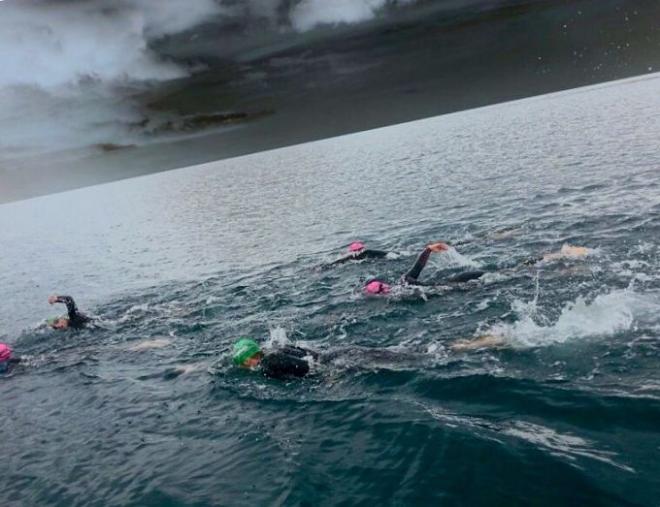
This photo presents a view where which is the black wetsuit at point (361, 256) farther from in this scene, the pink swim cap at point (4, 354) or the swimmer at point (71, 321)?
the pink swim cap at point (4, 354)

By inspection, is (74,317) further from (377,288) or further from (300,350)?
(377,288)

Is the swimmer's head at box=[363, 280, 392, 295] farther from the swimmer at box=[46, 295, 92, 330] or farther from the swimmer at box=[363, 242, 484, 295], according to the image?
the swimmer at box=[46, 295, 92, 330]

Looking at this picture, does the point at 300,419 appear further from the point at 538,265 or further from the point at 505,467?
the point at 538,265

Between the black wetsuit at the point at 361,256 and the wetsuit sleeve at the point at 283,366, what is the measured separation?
1156 cm

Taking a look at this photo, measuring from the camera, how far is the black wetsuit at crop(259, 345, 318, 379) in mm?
13039

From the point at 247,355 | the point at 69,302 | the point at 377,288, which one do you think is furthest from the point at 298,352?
the point at 69,302

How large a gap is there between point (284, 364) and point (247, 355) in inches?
55.0

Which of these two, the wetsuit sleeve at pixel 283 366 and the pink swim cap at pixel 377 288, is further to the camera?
the pink swim cap at pixel 377 288

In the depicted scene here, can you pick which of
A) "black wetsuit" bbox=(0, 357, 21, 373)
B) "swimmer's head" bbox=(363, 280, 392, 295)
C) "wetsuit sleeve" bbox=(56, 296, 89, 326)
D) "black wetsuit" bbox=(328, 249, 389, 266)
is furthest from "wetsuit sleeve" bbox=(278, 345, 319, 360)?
"wetsuit sleeve" bbox=(56, 296, 89, 326)

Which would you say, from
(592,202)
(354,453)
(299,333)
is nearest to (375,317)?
(299,333)

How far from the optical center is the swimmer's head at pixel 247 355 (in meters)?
13.9

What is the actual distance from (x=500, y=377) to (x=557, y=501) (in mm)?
3715

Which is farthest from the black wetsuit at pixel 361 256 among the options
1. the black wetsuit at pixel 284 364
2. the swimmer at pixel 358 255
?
the black wetsuit at pixel 284 364

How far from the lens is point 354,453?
9.45 m
